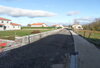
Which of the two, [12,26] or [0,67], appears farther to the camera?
[12,26]

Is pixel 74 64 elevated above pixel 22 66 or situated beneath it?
elevated above

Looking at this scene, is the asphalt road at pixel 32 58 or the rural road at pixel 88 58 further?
the asphalt road at pixel 32 58

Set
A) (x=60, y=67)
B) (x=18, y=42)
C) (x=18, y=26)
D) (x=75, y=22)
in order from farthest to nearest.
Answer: (x=75, y=22) < (x=18, y=26) < (x=18, y=42) < (x=60, y=67)

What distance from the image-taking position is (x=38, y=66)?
8.11 meters

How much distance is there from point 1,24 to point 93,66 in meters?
70.6

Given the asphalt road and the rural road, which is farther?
Result: the asphalt road

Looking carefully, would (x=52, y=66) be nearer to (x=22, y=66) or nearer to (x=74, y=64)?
(x=22, y=66)

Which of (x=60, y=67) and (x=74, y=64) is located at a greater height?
(x=74, y=64)

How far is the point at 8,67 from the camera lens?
7895 millimetres

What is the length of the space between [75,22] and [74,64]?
140202 mm

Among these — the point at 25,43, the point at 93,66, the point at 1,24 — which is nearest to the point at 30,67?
the point at 93,66

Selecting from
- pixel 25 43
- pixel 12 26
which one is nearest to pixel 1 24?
pixel 12 26

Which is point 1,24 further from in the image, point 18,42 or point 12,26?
point 18,42

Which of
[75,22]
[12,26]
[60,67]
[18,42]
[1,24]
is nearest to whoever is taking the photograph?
[60,67]
